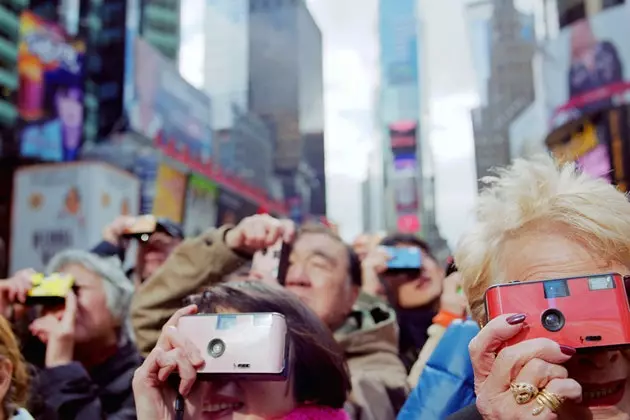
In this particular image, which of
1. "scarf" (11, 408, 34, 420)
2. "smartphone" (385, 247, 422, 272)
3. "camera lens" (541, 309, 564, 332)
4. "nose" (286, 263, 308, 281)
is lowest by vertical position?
"scarf" (11, 408, 34, 420)

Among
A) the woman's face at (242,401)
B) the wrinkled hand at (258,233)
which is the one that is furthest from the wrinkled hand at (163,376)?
the wrinkled hand at (258,233)

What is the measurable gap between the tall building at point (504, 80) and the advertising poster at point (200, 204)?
552cm

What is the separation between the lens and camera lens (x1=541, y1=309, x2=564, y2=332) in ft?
2.55

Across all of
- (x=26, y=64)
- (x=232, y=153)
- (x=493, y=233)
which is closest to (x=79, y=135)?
(x=26, y=64)

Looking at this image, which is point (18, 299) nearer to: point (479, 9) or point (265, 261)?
point (265, 261)

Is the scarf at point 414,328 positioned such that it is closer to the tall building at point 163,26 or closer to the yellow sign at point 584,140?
the tall building at point 163,26

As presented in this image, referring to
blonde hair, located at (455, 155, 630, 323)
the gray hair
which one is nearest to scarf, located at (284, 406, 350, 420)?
blonde hair, located at (455, 155, 630, 323)

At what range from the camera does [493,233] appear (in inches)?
38.5

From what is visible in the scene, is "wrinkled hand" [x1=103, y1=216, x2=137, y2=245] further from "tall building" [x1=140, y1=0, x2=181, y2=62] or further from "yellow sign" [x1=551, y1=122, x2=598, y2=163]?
"yellow sign" [x1=551, y1=122, x2=598, y2=163]

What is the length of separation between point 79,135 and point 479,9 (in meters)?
7.86

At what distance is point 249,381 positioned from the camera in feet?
3.77

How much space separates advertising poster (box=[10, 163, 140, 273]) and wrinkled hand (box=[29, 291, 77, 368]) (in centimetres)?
671

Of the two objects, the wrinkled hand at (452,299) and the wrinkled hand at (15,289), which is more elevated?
the wrinkled hand at (15,289)

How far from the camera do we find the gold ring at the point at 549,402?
72 centimetres
